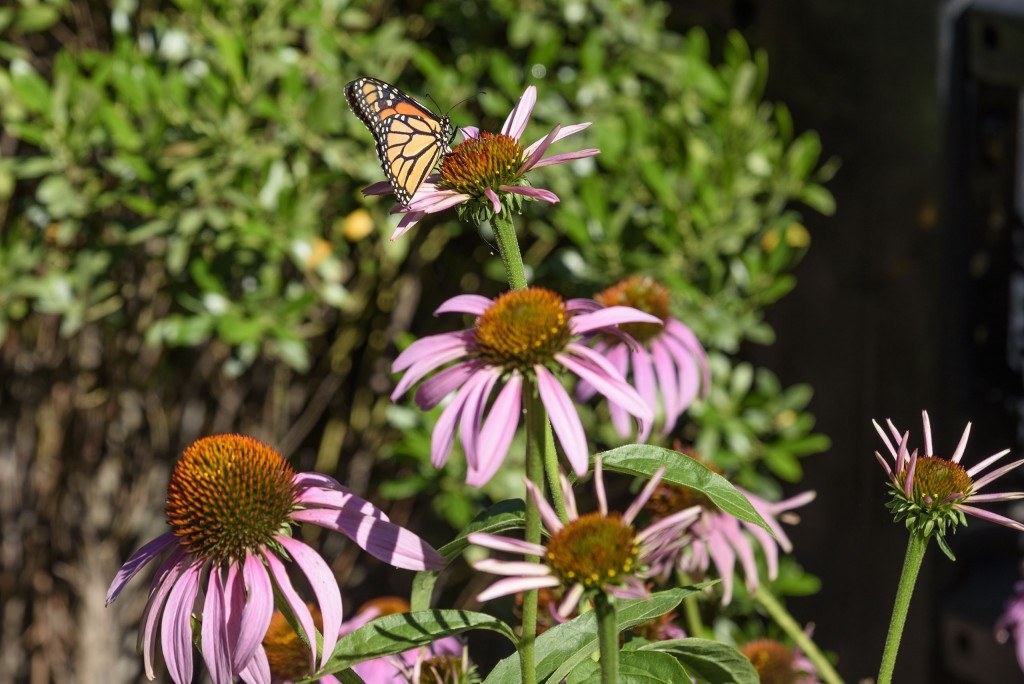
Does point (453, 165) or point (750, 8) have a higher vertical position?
point (750, 8)

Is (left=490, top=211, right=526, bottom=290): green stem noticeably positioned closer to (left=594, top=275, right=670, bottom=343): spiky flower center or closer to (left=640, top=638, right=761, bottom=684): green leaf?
(left=640, top=638, right=761, bottom=684): green leaf

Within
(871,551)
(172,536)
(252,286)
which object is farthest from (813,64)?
(172,536)

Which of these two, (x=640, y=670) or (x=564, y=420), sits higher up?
(x=564, y=420)

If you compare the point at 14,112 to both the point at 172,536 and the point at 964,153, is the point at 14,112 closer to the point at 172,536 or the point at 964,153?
the point at 172,536

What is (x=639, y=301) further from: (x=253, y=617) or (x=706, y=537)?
(x=253, y=617)

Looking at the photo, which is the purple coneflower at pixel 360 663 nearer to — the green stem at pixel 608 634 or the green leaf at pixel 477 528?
the green leaf at pixel 477 528

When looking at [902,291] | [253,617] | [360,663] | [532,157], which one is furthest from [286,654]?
[902,291]
